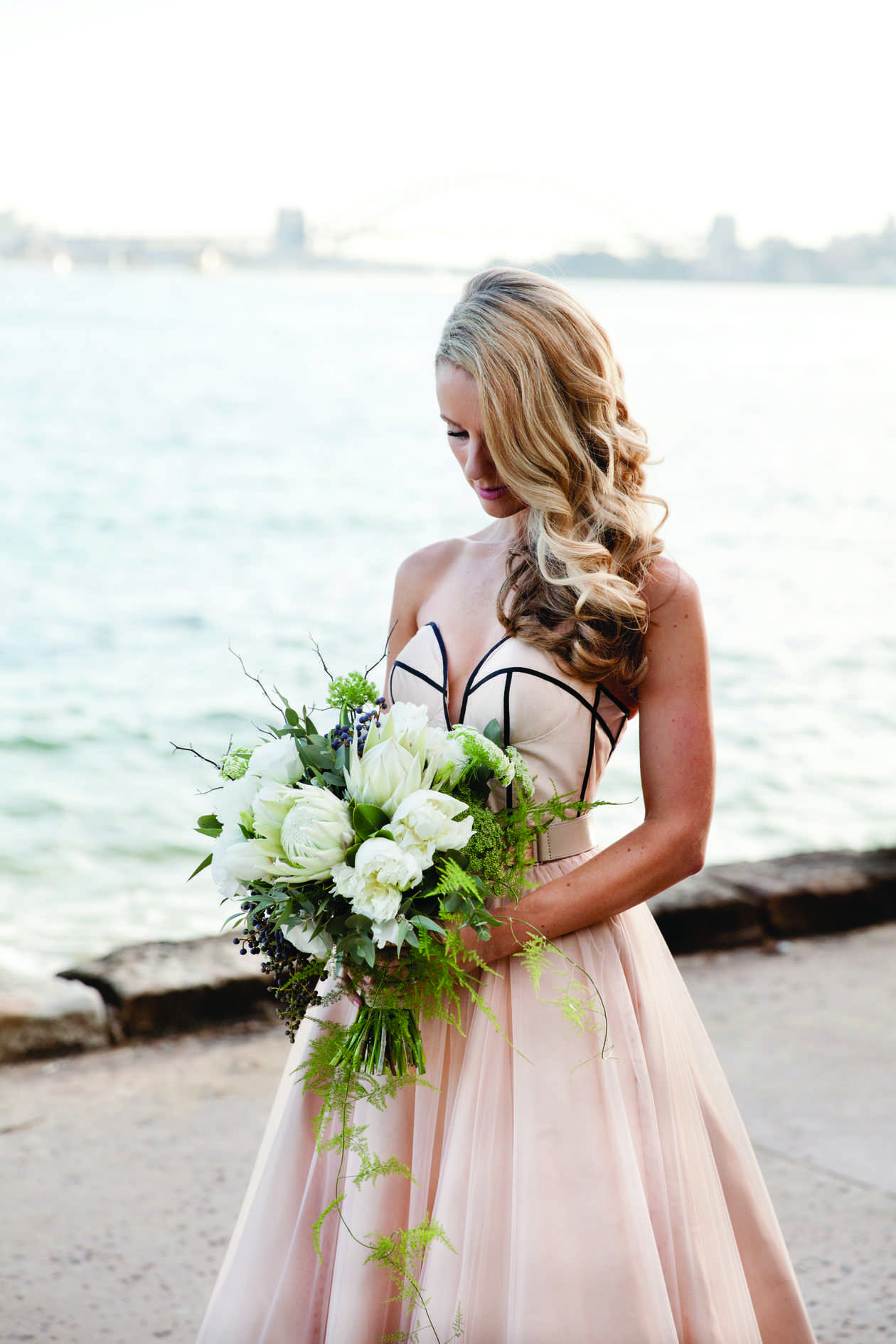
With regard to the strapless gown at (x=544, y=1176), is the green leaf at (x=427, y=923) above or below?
above

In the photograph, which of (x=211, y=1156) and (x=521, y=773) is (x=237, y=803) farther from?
(x=211, y=1156)

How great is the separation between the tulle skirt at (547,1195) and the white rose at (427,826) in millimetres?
354

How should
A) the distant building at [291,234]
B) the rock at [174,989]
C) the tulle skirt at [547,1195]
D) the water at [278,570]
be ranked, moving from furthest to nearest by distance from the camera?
the distant building at [291,234] → the water at [278,570] → the rock at [174,989] → the tulle skirt at [547,1195]

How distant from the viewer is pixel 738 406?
1331 inches

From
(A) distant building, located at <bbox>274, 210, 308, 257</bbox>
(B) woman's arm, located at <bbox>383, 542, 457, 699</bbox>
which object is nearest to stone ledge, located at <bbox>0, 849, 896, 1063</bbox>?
(B) woman's arm, located at <bbox>383, 542, 457, 699</bbox>

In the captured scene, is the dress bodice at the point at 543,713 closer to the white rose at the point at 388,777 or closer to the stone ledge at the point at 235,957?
the white rose at the point at 388,777

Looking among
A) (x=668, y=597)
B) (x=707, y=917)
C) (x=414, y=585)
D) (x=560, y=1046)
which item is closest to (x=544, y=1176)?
(x=560, y=1046)

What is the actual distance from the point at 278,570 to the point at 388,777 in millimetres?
15171

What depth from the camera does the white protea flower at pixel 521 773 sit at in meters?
1.81

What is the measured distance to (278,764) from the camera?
1.74 metres

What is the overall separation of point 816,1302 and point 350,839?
1.80 m

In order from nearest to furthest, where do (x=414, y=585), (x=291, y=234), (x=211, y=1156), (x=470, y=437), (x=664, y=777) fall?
(x=664, y=777), (x=470, y=437), (x=414, y=585), (x=211, y=1156), (x=291, y=234)

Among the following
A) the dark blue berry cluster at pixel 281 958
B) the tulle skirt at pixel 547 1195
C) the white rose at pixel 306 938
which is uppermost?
the white rose at pixel 306 938

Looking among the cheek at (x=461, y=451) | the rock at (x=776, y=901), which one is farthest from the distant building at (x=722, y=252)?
the cheek at (x=461, y=451)
